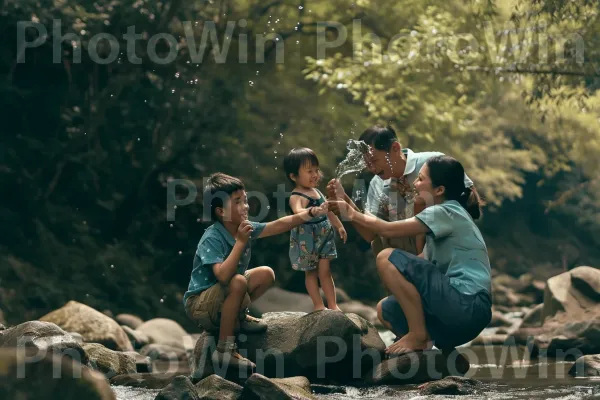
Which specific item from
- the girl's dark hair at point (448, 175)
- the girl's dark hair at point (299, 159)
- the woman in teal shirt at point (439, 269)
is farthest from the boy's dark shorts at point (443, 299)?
the girl's dark hair at point (299, 159)

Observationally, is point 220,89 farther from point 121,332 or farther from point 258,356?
point 258,356

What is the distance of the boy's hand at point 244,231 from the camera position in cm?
671

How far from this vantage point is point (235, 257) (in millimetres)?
6723

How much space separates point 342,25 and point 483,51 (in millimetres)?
3164

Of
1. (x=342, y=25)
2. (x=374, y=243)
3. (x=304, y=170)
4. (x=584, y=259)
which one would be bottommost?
(x=584, y=259)

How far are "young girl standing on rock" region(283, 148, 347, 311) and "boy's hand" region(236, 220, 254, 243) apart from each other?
0.97m

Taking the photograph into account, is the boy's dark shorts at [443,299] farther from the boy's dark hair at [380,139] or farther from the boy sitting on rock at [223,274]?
the boy's dark hair at [380,139]

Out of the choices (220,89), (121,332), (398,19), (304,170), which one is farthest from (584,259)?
(304,170)

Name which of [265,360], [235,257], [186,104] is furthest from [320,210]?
[186,104]

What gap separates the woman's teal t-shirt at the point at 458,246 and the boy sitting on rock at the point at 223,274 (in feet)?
2.55

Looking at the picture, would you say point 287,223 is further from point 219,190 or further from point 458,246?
point 458,246

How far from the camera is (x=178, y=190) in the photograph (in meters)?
15.9

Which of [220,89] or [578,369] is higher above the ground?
[220,89]

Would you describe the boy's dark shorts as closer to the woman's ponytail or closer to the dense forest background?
the woman's ponytail
